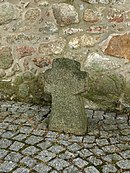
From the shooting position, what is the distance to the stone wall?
416cm

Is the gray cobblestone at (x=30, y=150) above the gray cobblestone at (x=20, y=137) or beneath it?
beneath

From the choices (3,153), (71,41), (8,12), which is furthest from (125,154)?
(8,12)

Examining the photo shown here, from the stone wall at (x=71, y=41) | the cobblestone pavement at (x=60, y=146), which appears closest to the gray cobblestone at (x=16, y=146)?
the cobblestone pavement at (x=60, y=146)

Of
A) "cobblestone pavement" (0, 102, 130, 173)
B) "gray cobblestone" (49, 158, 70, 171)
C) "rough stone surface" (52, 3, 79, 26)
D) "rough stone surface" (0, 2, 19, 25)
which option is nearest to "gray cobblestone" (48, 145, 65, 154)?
"cobblestone pavement" (0, 102, 130, 173)

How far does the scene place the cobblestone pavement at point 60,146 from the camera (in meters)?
3.37

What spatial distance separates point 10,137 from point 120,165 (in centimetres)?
119

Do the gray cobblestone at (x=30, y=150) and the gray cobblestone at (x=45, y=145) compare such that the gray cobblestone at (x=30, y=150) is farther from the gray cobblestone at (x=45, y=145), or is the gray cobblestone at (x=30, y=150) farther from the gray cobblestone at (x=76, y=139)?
the gray cobblestone at (x=76, y=139)

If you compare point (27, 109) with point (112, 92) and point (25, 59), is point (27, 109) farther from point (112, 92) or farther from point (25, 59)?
point (112, 92)

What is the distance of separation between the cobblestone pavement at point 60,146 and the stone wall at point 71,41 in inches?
15.8

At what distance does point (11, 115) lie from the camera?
4305 mm

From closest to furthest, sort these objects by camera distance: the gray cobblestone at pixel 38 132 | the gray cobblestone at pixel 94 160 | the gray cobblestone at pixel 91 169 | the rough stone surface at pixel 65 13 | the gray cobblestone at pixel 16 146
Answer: the gray cobblestone at pixel 91 169, the gray cobblestone at pixel 94 160, the gray cobblestone at pixel 16 146, the gray cobblestone at pixel 38 132, the rough stone surface at pixel 65 13

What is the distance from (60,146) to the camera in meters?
3.67

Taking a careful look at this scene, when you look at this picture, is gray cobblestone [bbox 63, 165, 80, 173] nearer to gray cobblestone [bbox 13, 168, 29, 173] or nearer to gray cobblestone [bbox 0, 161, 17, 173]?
gray cobblestone [bbox 13, 168, 29, 173]

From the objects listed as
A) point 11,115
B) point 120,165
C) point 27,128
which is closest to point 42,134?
point 27,128
